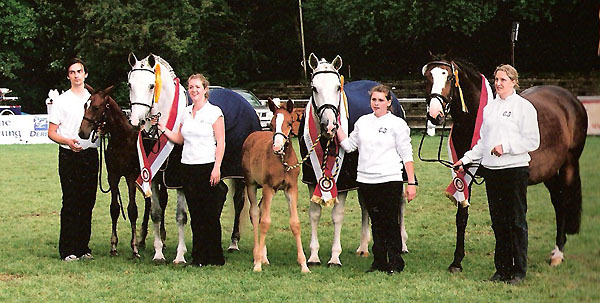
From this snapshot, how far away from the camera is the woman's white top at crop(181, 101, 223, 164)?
632cm

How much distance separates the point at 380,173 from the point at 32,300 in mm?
2933

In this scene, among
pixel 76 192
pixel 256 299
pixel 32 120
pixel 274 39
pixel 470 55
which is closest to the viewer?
pixel 256 299

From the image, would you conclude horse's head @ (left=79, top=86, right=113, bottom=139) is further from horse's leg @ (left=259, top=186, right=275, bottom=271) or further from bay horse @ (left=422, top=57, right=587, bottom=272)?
bay horse @ (left=422, top=57, right=587, bottom=272)

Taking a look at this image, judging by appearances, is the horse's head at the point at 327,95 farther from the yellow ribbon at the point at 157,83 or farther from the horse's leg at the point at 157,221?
the horse's leg at the point at 157,221

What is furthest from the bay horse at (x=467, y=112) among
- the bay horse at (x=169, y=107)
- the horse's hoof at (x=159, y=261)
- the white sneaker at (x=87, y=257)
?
the white sneaker at (x=87, y=257)

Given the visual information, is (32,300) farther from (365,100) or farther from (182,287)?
(365,100)

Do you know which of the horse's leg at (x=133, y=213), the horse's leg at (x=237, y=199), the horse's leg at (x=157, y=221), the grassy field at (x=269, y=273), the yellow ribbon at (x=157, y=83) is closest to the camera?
the grassy field at (x=269, y=273)

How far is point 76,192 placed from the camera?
6914 millimetres

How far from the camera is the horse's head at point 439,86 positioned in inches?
220

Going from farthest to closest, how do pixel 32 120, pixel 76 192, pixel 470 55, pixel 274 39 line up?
pixel 274 39, pixel 470 55, pixel 32 120, pixel 76 192

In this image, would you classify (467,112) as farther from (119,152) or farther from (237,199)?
(119,152)

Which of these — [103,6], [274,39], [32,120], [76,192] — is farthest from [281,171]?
[274,39]

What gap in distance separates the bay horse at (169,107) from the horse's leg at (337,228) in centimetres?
114

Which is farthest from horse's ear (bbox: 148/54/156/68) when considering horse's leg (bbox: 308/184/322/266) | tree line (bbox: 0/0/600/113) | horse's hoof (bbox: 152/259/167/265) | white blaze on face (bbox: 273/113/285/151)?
tree line (bbox: 0/0/600/113)
